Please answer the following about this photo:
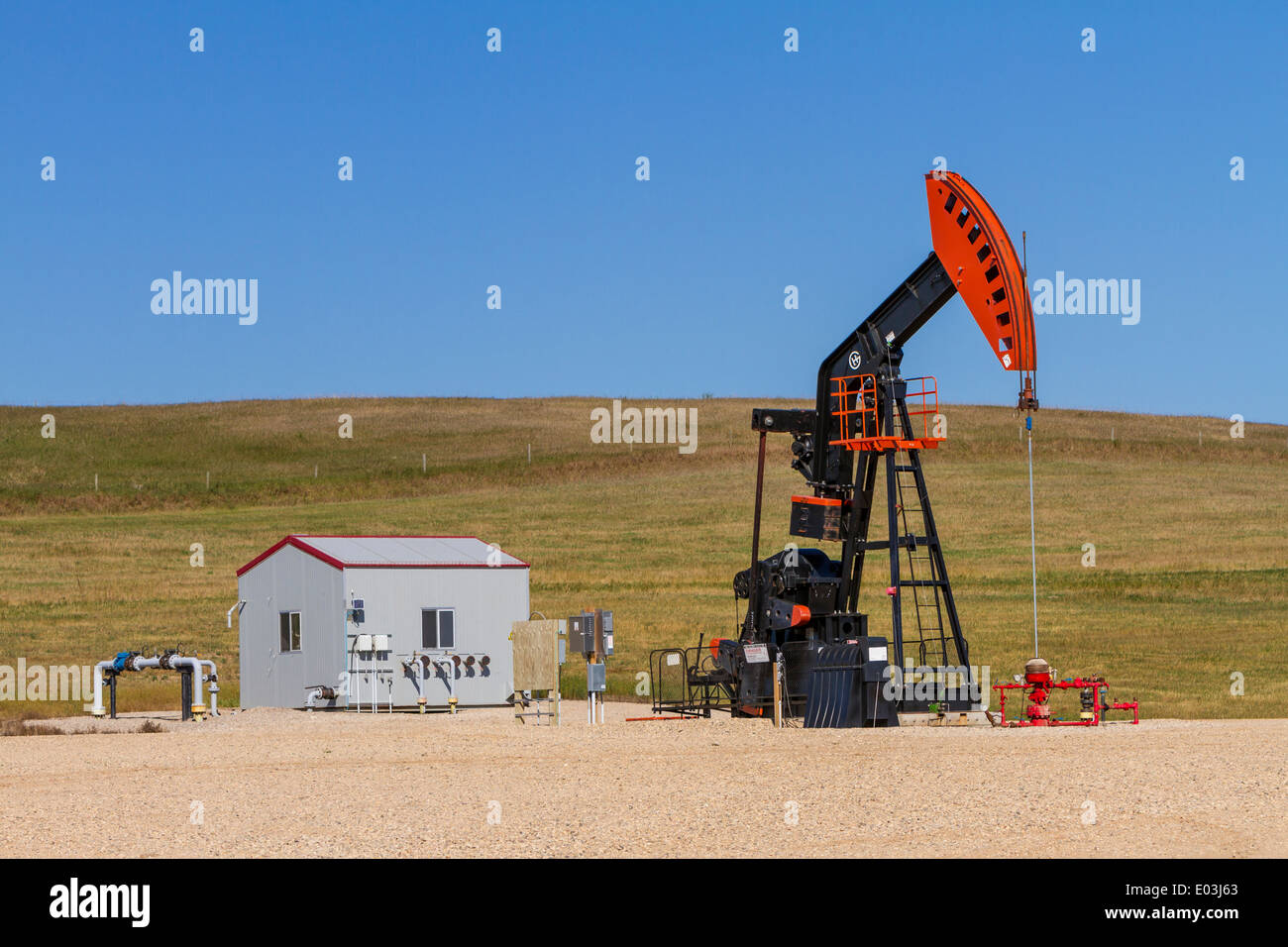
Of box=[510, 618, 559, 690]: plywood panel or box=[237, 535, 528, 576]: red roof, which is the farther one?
box=[237, 535, 528, 576]: red roof

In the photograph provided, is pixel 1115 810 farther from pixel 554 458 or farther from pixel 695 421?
pixel 695 421

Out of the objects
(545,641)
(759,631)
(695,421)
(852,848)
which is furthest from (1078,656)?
(695,421)

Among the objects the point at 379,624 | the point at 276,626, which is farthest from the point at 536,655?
the point at 276,626

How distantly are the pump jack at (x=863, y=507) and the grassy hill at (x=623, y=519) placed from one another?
17.4ft

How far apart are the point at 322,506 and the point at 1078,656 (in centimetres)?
3500

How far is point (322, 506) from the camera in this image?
192ft

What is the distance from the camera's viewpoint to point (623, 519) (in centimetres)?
5347

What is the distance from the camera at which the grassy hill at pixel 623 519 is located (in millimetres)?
33219

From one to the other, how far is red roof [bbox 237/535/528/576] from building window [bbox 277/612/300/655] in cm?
114

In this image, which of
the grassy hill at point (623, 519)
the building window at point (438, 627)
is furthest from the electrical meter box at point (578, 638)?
the grassy hill at point (623, 519)

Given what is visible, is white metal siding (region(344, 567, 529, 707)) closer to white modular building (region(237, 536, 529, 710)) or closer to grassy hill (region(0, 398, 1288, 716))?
white modular building (region(237, 536, 529, 710))

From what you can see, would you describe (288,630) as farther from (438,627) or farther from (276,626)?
(438,627)

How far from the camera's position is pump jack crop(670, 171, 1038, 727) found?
2028 cm

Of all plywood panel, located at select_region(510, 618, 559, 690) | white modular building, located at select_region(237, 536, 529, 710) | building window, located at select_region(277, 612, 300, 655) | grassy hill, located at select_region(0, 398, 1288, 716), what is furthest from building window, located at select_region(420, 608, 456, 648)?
plywood panel, located at select_region(510, 618, 559, 690)
